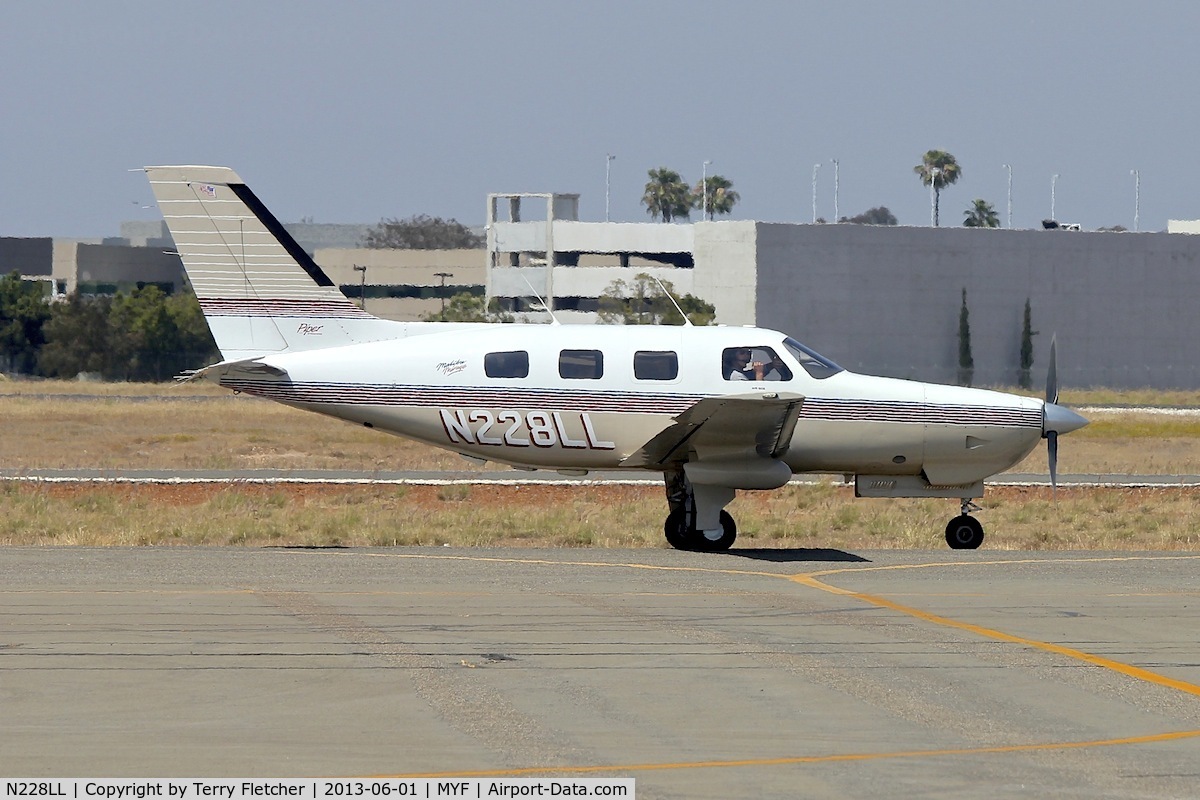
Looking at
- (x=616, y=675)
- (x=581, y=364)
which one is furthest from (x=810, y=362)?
(x=616, y=675)

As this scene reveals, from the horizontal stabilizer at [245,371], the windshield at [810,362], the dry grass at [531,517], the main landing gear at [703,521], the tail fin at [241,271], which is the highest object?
the tail fin at [241,271]

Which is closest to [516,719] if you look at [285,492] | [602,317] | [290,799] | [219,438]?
[290,799]

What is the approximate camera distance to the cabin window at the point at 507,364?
1788cm

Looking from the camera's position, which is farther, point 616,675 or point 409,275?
point 409,275

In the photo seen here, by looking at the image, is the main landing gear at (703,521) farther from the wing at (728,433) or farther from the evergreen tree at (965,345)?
the evergreen tree at (965,345)

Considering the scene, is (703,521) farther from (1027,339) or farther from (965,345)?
(1027,339)

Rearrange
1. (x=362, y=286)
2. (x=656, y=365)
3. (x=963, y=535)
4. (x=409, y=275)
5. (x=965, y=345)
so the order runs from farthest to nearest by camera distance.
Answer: (x=409, y=275)
(x=362, y=286)
(x=965, y=345)
(x=963, y=535)
(x=656, y=365)

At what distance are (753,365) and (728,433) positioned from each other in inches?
40.4

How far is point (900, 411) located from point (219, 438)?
90.2ft

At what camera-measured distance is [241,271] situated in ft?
59.6

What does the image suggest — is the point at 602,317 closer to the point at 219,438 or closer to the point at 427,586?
the point at 219,438

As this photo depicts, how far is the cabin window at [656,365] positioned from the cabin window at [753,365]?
0.56 meters

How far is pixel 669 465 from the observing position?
60.5 ft

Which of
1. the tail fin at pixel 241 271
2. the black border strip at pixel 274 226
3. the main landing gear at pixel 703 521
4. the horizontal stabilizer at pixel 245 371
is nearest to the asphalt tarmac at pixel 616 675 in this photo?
the main landing gear at pixel 703 521
